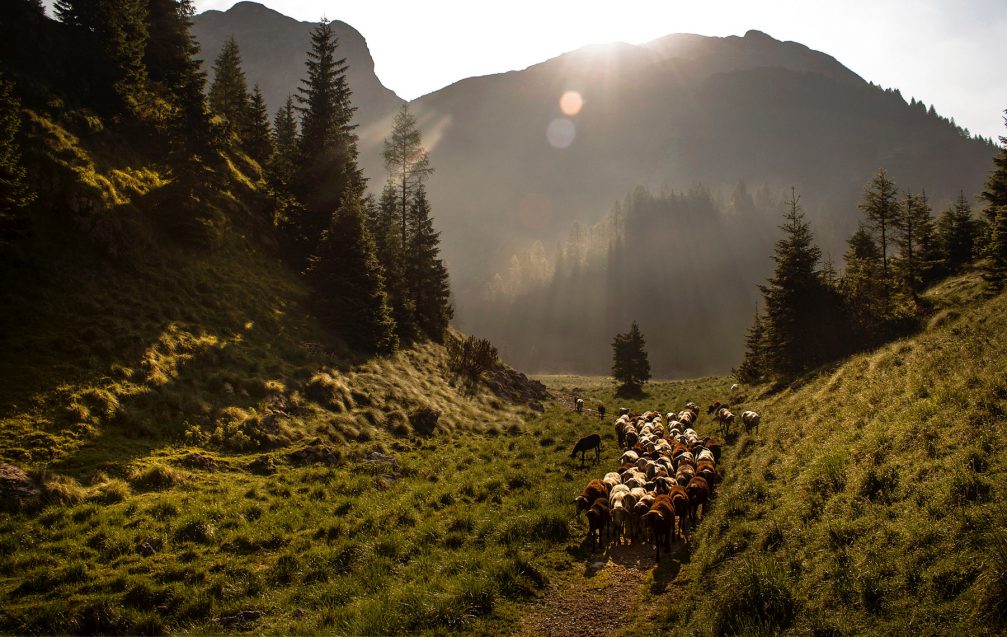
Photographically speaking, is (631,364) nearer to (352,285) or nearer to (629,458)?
(352,285)

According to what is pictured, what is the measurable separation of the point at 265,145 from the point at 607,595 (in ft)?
165

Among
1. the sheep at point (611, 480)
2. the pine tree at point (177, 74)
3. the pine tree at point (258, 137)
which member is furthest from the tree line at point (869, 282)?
the pine tree at point (258, 137)

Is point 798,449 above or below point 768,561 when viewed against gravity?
above

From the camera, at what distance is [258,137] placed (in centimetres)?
4528

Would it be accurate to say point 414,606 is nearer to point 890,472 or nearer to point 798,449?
point 890,472

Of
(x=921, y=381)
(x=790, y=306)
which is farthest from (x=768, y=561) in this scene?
(x=790, y=306)

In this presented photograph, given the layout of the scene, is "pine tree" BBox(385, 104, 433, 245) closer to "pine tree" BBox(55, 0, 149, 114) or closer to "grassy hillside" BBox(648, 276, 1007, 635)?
"pine tree" BBox(55, 0, 149, 114)

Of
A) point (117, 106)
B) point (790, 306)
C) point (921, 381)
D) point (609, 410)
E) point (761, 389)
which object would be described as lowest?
point (609, 410)

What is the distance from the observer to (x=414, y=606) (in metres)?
8.49

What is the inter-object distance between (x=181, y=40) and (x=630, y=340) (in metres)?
57.9

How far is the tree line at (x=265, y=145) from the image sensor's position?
2839cm

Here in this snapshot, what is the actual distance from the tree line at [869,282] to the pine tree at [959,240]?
0.23 ft

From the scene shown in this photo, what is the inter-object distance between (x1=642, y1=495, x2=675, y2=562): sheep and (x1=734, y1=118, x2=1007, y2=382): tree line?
2465 centimetres

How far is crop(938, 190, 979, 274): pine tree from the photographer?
41.0 meters
